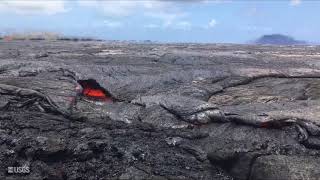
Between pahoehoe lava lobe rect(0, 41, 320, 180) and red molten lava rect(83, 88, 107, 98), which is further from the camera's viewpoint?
red molten lava rect(83, 88, 107, 98)

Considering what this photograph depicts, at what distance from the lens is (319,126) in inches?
403

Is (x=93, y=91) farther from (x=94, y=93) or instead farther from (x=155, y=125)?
(x=155, y=125)

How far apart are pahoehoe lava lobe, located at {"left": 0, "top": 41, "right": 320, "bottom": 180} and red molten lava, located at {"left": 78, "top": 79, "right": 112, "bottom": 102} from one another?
0.03 metres

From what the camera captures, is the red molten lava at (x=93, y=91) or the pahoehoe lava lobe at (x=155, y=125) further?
the red molten lava at (x=93, y=91)

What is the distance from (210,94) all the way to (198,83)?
1353mm

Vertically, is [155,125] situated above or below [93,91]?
below

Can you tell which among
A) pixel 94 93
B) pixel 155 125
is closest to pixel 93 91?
pixel 94 93

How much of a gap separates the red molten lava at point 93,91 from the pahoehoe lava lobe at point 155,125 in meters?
0.03

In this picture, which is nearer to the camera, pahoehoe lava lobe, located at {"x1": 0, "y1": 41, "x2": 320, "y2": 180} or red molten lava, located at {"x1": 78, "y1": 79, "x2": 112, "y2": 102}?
pahoehoe lava lobe, located at {"x1": 0, "y1": 41, "x2": 320, "y2": 180}

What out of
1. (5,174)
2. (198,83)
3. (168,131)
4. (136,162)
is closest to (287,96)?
(198,83)

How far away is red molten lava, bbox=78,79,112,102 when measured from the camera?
1307 cm

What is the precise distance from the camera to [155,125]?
10938mm

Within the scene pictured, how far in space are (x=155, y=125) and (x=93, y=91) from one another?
3315 millimetres

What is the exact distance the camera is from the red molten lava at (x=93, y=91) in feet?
42.9
